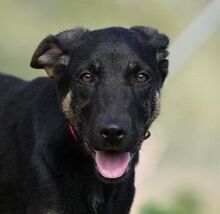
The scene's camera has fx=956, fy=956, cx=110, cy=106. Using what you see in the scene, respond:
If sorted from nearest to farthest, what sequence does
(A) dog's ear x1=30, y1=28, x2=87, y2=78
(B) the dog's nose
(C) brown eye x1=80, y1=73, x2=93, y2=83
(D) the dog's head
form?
(B) the dog's nose < (D) the dog's head < (C) brown eye x1=80, y1=73, x2=93, y2=83 < (A) dog's ear x1=30, y1=28, x2=87, y2=78

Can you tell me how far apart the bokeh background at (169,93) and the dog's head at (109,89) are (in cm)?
281

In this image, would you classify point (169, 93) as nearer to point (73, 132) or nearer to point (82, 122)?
point (73, 132)

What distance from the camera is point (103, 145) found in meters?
6.41

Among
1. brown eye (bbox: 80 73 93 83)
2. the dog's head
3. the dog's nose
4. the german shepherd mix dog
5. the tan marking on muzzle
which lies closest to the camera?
the dog's nose

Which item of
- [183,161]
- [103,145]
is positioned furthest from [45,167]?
[183,161]

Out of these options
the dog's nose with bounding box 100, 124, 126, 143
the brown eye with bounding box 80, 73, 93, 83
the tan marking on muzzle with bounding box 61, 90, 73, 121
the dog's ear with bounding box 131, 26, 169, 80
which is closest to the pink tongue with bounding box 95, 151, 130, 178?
the dog's nose with bounding box 100, 124, 126, 143

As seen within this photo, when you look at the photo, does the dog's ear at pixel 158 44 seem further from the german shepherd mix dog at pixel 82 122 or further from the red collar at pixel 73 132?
the red collar at pixel 73 132

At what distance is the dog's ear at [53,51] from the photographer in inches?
279

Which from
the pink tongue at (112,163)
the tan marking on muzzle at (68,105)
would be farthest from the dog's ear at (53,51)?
the pink tongue at (112,163)

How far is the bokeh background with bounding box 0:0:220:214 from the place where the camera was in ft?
36.3

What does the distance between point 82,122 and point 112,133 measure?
418 millimetres

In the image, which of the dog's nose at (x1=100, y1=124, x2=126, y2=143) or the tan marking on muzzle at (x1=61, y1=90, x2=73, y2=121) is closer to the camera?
the dog's nose at (x1=100, y1=124, x2=126, y2=143)

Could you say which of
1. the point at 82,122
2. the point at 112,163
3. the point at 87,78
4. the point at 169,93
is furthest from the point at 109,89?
the point at 169,93

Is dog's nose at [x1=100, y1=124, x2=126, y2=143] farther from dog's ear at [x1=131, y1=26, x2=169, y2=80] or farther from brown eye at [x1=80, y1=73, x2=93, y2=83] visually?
dog's ear at [x1=131, y1=26, x2=169, y2=80]
